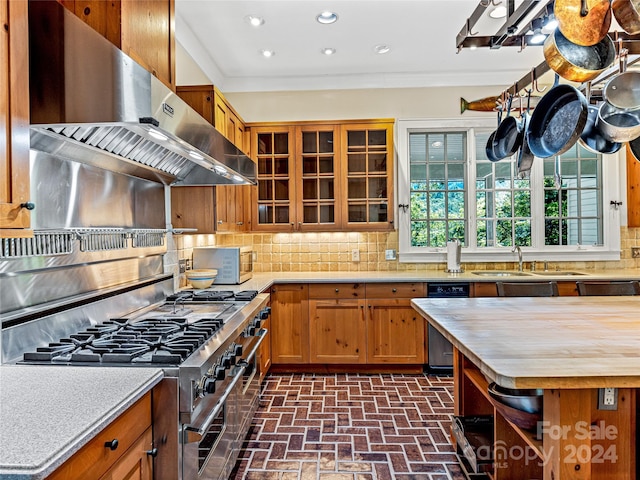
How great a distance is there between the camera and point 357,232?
4336mm

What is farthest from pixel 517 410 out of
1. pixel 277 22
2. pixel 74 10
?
pixel 277 22

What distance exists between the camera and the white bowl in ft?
10.7

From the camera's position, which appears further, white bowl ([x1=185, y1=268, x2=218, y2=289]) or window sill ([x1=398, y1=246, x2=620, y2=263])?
window sill ([x1=398, y1=246, x2=620, y2=263])

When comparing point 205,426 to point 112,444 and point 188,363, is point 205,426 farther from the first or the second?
point 112,444

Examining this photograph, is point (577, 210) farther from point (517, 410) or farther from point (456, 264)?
point (517, 410)

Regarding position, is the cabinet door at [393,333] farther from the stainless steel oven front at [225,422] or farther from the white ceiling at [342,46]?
the white ceiling at [342,46]

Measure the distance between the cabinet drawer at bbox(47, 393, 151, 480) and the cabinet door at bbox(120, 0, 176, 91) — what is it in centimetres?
141

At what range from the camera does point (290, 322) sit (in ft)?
12.7

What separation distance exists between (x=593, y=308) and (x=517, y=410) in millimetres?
1111

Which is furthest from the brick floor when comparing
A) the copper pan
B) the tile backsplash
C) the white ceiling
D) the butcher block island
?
the white ceiling

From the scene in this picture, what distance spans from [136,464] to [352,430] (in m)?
1.80

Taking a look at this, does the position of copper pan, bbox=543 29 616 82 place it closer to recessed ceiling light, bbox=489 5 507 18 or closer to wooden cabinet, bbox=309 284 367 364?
recessed ceiling light, bbox=489 5 507 18

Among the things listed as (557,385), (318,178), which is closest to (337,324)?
(318,178)

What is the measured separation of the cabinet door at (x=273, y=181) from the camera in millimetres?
4242
